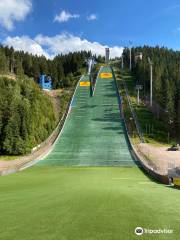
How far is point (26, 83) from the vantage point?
53.6 metres

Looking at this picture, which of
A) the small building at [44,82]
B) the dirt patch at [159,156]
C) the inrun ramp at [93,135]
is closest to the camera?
the dirt patch at [159,156]

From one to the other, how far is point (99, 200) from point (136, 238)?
3.81 meters

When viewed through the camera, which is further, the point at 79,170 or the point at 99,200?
the point at 79,170

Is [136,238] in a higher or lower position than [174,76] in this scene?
lower

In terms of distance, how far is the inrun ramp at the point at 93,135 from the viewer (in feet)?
109

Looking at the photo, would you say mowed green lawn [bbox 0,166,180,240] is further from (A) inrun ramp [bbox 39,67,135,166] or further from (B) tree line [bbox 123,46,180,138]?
(B) tree line [bbox 123,46,180,138]

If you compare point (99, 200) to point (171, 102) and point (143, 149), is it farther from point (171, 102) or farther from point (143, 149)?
point (171, 102)

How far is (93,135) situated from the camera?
1682 inches

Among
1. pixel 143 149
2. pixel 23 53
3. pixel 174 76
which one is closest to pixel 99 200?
pixel 143 149

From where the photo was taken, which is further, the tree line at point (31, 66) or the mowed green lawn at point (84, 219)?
the tree line at point (31, 66)

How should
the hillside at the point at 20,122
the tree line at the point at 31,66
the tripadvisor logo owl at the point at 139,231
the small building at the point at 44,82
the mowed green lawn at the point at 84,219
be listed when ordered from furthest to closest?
the tree line at the point at 31,66 → the small building at the point at 44,82 → the hillside at the point at 20,122 → the mowed green lawn at the point at 84,219 → the tripadvisor logo owl at the point at 139,231
